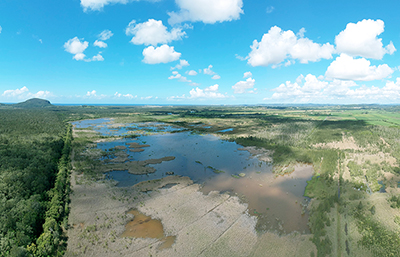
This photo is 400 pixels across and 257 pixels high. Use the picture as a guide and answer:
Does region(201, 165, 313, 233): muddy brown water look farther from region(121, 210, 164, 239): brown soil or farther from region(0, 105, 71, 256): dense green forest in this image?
region(0, 105, 71, 256): dense green forest

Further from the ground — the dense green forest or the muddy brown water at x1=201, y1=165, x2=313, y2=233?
the dense green forest

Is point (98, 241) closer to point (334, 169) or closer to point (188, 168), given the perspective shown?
point (188, 168)

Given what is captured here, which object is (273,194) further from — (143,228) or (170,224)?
(143,228)

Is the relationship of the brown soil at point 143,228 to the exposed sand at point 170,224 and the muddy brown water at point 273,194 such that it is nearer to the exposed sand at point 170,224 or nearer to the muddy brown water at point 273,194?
the exposed sand at point 170,224

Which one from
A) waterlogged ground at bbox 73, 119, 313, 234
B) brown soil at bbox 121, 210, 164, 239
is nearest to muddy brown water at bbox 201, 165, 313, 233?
waterlogged ground at bbox 73, 119, 313, 234

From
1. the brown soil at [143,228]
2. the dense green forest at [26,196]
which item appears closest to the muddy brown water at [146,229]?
Answer: the brown soil at [143,228]

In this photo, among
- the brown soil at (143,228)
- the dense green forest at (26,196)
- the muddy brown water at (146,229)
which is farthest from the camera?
the brown soil at (143,228)

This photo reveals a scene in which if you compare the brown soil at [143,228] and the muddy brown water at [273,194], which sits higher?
the brown soil at [143,228]

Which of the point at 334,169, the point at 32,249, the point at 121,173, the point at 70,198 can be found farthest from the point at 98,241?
the point at 334,169

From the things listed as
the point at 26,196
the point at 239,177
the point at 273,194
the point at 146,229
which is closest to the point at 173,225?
the point at 146,229
